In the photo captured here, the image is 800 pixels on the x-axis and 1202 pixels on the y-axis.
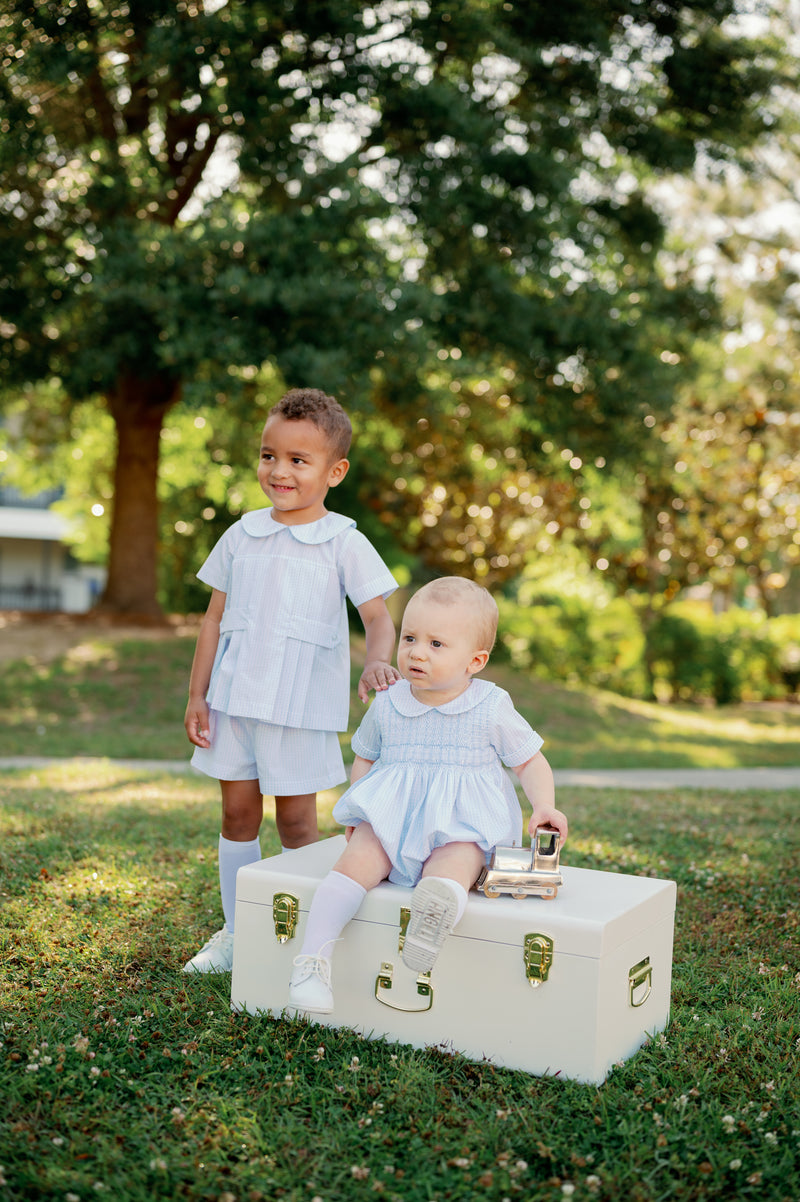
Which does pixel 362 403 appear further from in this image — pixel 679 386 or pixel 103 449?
pixel 103 449

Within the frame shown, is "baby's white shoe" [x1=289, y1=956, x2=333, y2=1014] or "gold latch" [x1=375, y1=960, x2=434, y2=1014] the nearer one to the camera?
"baby's white shoe" [x1=289, y1=956, x2=333, y2=1014]

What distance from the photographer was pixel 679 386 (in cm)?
1326

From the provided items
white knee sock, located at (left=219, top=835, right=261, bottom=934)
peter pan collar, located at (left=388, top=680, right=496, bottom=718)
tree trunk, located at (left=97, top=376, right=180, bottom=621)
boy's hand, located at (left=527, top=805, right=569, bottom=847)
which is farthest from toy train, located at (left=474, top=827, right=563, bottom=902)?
tree trunk, located at (left=97, top=376, right=180, bottom=621)

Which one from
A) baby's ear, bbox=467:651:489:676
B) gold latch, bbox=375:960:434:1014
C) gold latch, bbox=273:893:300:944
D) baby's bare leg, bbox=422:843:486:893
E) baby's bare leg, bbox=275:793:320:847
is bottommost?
gold latch, bbox=375:960:434:1014

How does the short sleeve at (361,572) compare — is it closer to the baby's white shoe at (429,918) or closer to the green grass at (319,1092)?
the baby's white shoe at (429,918)

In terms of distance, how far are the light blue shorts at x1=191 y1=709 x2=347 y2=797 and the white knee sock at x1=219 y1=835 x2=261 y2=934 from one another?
232 millimetres

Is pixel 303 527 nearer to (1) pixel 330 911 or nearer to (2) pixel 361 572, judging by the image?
(2) pixel 361 572

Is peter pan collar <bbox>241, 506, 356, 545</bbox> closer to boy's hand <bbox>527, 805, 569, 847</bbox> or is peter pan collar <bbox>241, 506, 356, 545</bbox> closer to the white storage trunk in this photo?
the white storage trunk

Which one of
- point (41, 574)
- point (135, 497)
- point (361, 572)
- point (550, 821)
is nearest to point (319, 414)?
point (361, 572)

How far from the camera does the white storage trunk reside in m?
2.64

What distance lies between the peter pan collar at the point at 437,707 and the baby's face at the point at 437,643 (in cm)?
5

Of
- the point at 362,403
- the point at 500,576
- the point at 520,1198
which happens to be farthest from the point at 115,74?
the point at 520,1198

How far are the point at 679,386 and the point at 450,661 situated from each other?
11.1 meters

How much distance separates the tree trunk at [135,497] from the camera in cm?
1303
